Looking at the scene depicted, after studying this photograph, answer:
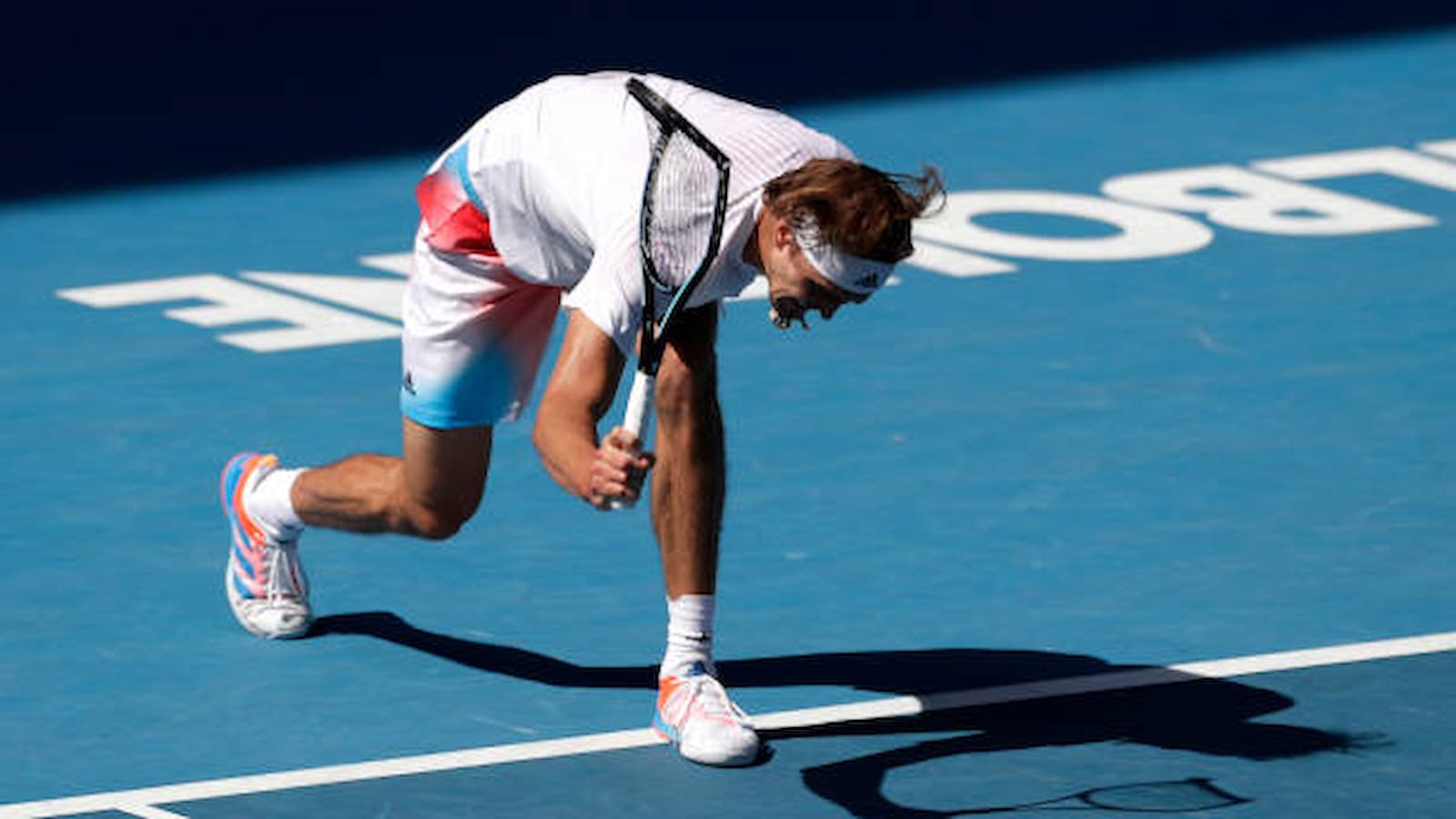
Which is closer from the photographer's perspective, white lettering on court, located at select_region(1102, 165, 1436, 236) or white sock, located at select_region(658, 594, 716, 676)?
white sock, located at select_region(658, 594, 716, 676)

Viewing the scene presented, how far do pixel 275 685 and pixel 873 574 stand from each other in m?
1.58

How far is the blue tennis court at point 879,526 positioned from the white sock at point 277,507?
283 millimetres

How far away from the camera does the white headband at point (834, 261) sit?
22.2 feet

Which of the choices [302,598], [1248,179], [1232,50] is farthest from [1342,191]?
[302,598]

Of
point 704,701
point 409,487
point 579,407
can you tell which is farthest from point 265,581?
point 579,407

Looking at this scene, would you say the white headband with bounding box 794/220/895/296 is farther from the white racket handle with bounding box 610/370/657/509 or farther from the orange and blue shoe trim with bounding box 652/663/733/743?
the orange and blue shoe trim with bounding box 652/663/733/743

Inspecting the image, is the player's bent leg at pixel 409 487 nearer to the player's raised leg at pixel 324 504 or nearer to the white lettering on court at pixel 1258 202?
the player's raised leg at pixel 324 504

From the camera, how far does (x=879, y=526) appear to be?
8.98 meters

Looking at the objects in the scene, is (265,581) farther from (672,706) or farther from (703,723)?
(703,723)

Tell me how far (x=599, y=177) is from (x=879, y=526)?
2208 millimetres

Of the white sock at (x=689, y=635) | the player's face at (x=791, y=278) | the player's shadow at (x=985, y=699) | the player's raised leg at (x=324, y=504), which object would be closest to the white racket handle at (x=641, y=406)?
the player's face at (x=791, y=278)

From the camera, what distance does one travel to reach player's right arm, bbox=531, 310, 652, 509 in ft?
21.2

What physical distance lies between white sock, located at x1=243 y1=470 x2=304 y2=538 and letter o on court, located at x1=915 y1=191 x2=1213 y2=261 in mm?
3729

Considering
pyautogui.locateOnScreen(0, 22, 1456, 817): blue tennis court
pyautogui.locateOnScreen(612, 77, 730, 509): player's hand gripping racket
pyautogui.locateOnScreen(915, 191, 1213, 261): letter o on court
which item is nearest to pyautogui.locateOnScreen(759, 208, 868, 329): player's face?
pyautogui.locateOnScreen(612, 77, 730, 509): player's hand gripping racket
